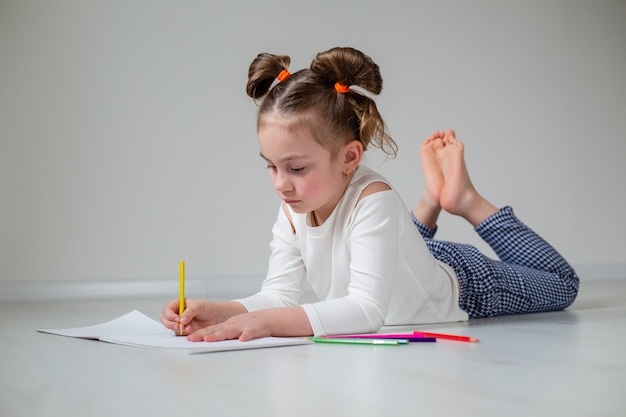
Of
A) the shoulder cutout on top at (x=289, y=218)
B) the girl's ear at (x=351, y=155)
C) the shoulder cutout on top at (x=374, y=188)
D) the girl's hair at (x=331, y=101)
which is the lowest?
the shoulder cutout on top at (x=289, y=218)

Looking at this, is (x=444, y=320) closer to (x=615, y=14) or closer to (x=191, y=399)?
(x=191, y=399)

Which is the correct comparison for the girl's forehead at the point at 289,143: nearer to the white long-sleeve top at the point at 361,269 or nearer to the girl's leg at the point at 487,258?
the white long-sleeve top at the point at 361,269

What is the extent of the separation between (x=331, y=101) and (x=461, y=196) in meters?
0.73

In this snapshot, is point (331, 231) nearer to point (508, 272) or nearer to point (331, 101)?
point (331, 101)

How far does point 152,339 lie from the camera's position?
1244mm

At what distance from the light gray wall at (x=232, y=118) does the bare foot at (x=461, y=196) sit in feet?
4.36

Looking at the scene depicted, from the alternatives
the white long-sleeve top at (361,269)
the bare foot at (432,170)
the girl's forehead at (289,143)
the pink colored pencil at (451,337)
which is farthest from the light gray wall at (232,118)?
the pink colored pencil at (451,337)

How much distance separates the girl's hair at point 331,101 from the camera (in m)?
1.41

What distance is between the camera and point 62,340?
140 centimetres

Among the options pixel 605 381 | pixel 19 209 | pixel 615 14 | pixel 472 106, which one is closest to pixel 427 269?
pixel 605 381

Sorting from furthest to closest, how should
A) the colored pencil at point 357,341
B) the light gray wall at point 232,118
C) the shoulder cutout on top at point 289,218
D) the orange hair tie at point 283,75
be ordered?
the light gray wall at point 232,118 → the shoulder cutout on top at point 289,218 → the orange hair tie at point 283,75 → the colored pencil at point 357,341

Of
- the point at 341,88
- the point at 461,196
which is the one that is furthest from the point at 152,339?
the point at 461,196

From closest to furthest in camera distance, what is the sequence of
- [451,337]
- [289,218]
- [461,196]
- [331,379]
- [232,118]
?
[331,379]
[451,337]
[289,218]
[461,196]
[232,118]

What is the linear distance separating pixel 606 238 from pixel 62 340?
10.2 feet
